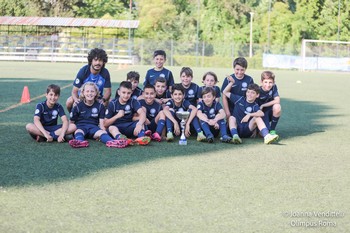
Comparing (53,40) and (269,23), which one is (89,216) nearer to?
(53,40)

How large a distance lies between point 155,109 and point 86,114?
1015mm

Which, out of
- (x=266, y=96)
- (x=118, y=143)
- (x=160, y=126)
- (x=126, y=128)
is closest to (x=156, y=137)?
(x=160, y=126)

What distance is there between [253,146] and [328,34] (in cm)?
5043

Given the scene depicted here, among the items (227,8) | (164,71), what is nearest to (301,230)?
(164,71)

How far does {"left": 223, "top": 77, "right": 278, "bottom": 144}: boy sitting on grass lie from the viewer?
8.49 meters

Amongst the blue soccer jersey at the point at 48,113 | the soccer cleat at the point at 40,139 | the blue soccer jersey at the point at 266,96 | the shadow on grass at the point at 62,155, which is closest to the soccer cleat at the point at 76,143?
the shadow on grass at the point at 62,155

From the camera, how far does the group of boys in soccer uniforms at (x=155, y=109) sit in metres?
7.93

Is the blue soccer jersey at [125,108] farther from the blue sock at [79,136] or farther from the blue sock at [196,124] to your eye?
the blue sock at [196,124]

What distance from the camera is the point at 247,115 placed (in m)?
8.55

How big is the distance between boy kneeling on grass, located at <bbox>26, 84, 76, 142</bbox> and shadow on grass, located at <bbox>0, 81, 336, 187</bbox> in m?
0.14

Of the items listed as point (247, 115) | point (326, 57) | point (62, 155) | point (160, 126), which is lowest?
point (62, 155)

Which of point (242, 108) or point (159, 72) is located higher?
point (159, 72)

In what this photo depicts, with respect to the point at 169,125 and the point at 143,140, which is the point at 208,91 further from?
the point at 143,140

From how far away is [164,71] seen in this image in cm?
945
